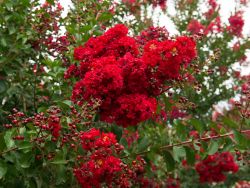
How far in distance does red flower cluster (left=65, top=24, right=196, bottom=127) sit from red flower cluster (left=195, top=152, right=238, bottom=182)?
3379 mm

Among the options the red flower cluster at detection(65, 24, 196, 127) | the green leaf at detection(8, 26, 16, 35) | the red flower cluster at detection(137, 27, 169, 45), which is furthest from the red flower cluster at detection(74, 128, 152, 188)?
the green leaf at detection(8, 26, 16, 35)

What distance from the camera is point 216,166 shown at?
5.84 m

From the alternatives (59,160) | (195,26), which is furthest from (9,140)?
(195,26)

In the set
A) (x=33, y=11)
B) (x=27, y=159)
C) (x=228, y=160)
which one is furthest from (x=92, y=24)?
(x=228, y=160)

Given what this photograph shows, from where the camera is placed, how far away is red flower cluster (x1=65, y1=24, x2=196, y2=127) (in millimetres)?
2387

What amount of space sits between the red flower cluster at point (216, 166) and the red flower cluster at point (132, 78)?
3379mm

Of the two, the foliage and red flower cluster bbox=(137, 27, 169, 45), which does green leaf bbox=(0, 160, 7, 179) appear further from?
red flower cluster bbox=(137, 27, 169, 45)

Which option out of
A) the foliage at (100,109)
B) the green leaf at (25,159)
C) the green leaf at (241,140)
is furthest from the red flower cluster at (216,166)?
the green leaf at (25,159)

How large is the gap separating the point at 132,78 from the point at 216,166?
3.72m

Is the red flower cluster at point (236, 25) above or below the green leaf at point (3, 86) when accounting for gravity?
above

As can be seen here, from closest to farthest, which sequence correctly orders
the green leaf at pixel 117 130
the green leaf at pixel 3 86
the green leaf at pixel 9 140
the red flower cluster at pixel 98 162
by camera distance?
1. the red flower cluster at pixel 98 162
2. the green leaf at pixel 9 140
3. the green leaf at pixel 117 130
4. the green leaf at pixel 3 86

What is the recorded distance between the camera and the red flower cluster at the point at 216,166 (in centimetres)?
576

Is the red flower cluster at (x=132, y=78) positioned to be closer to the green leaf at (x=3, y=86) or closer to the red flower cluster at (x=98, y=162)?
the red flower cluster at (x=98, y=162)

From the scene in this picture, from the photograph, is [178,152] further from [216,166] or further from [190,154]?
[216,166]
